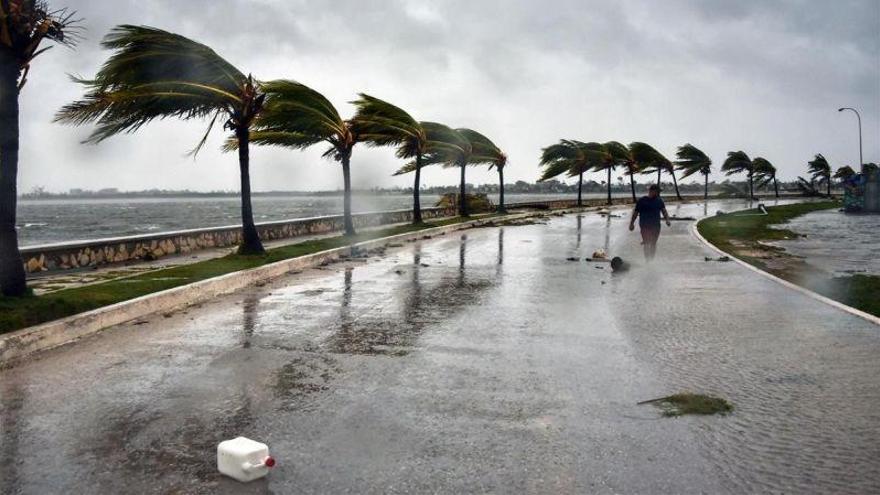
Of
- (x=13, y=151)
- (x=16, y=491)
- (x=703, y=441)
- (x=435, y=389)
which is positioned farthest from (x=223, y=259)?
(x=703, y=441)

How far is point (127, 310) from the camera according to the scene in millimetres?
8438

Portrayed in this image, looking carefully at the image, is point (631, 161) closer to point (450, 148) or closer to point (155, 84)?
point (450, 148)

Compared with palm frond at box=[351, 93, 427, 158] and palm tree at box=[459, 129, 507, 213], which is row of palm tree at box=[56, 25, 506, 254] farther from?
palm tree at box=[459, 129, 507, 213]

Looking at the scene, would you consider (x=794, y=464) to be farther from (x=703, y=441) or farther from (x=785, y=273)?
(x=785, y=273)

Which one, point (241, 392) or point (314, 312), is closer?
point (241, 392)

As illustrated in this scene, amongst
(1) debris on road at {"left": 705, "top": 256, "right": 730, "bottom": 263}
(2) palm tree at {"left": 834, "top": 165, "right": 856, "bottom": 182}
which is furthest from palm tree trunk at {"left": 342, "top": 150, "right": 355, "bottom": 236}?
(2) palm tree at {"left": 834, "top": 165, "right": 856, "bottom": 182}

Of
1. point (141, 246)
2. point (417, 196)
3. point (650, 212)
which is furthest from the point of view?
point (417, 196)

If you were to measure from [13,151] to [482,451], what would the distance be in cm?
766

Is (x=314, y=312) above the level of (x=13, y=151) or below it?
below

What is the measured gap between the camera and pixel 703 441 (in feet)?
13.9

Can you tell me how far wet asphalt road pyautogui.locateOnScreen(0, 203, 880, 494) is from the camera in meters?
3.76

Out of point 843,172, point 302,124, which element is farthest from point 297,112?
point 843,172

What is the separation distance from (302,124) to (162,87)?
22.1ft

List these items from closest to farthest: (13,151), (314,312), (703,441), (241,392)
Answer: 1. (703,441)
2. (241,392)
3. (13,151)
4. (314,312)
